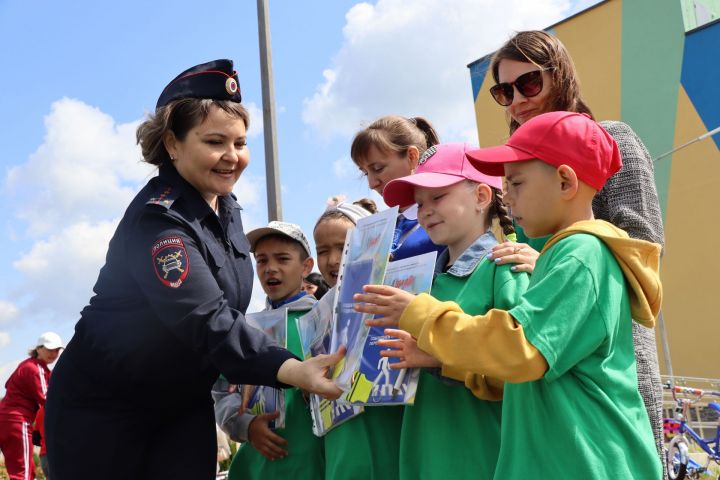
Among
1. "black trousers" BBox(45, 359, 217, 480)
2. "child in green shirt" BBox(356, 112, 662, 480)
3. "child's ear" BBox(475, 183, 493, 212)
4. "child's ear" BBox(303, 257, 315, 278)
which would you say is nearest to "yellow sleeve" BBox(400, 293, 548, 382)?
"child in green shirt" BBox(356, 112, 662, 480)

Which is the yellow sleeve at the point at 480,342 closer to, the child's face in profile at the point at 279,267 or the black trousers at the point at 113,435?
the black trousers at the point at 113,435

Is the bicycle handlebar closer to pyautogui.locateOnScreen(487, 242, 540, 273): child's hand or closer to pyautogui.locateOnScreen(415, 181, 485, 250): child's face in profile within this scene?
pyautogui.locateOnScreen(415, 181, 485, 250): child's face in profile

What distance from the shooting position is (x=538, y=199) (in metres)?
1.96

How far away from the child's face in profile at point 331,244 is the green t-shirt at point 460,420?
112 cm

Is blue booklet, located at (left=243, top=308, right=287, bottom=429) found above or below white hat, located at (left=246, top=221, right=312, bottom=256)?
below

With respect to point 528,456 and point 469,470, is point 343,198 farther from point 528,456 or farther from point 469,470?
point 528,456

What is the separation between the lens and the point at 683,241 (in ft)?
44.3

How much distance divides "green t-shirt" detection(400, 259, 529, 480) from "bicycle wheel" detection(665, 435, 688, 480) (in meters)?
6.71

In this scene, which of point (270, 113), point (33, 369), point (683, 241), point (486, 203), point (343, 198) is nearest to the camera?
point (486, 203)

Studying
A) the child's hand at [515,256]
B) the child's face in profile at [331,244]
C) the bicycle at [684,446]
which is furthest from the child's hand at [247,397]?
the bicycle at [684,446]

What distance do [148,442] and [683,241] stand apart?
12.7 metres

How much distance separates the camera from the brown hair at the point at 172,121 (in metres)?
2.71

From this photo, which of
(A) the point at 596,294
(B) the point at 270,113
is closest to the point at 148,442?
(A) the point at 596,294

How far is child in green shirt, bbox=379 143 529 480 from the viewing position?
2160mm
